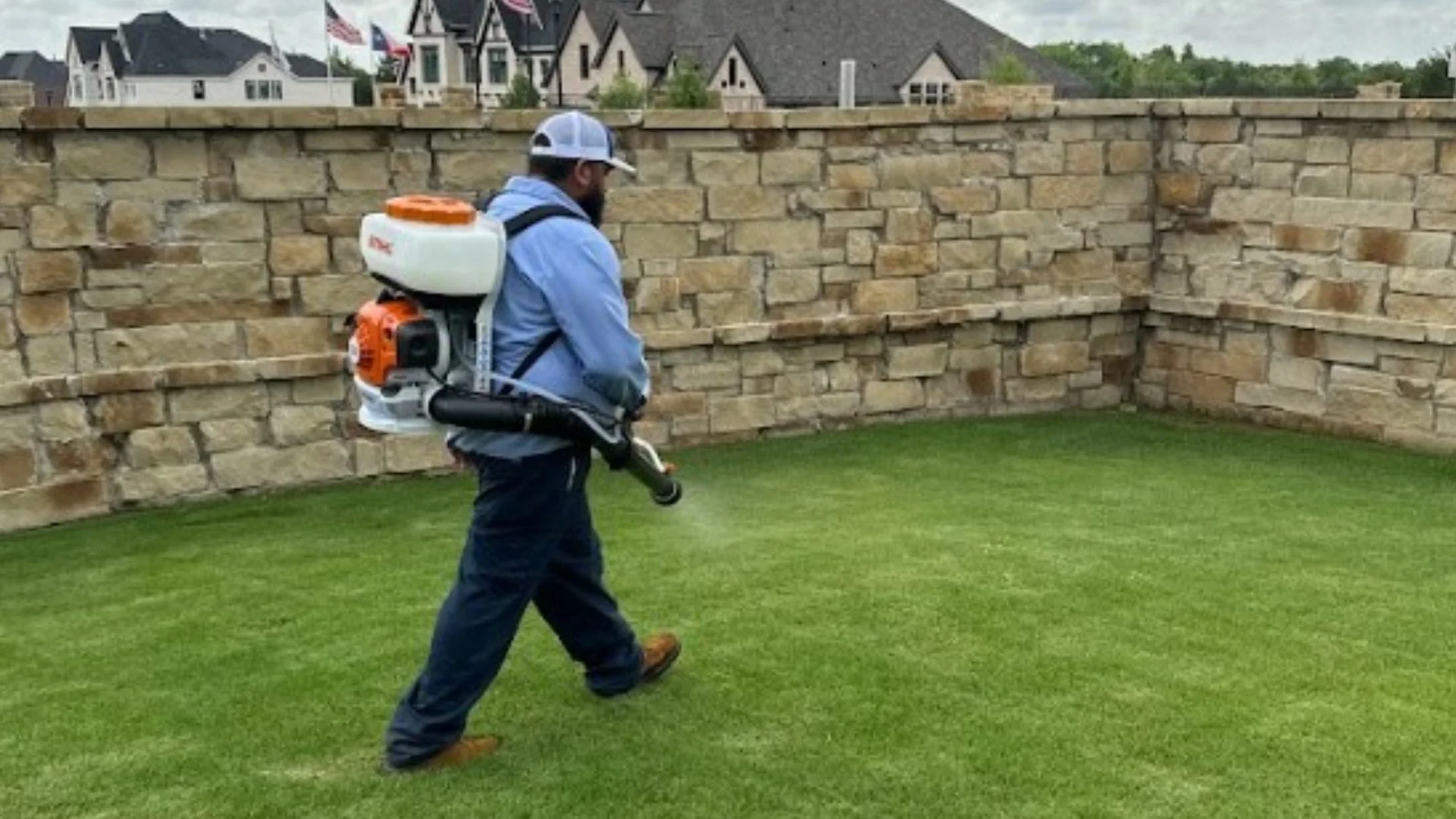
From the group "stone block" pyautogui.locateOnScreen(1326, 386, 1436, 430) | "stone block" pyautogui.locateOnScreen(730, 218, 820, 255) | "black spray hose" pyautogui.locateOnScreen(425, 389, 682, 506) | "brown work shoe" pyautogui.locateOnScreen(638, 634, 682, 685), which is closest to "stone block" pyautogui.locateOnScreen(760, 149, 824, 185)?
"stone block" pyautogui.locateOnScreen(730, 218, 820, 255)

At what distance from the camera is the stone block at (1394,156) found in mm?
8797

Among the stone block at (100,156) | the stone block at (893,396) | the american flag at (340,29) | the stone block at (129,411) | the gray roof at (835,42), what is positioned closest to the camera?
the stone block at (100,156)

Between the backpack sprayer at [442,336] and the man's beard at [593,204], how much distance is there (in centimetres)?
15

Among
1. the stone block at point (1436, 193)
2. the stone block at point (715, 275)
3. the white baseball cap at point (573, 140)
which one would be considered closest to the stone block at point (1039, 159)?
the stone block at point (715, 275)

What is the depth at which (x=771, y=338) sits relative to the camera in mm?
9211


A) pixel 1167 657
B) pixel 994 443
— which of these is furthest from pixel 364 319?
pixel 994 443

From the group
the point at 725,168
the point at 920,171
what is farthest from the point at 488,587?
the point at 920,171

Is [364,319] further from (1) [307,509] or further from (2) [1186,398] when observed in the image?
(2) [1186,398]

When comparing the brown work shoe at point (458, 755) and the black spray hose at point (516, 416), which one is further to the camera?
the brown work shoe at point (458, 755)

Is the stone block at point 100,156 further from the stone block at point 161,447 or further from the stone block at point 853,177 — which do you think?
the stone block at point 853,177

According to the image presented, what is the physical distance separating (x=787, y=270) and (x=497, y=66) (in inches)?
2341

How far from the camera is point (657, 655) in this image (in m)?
4.81

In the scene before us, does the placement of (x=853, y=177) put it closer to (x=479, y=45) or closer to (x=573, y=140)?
(x=573, y=140)

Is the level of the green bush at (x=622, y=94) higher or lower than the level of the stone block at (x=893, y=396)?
higher
